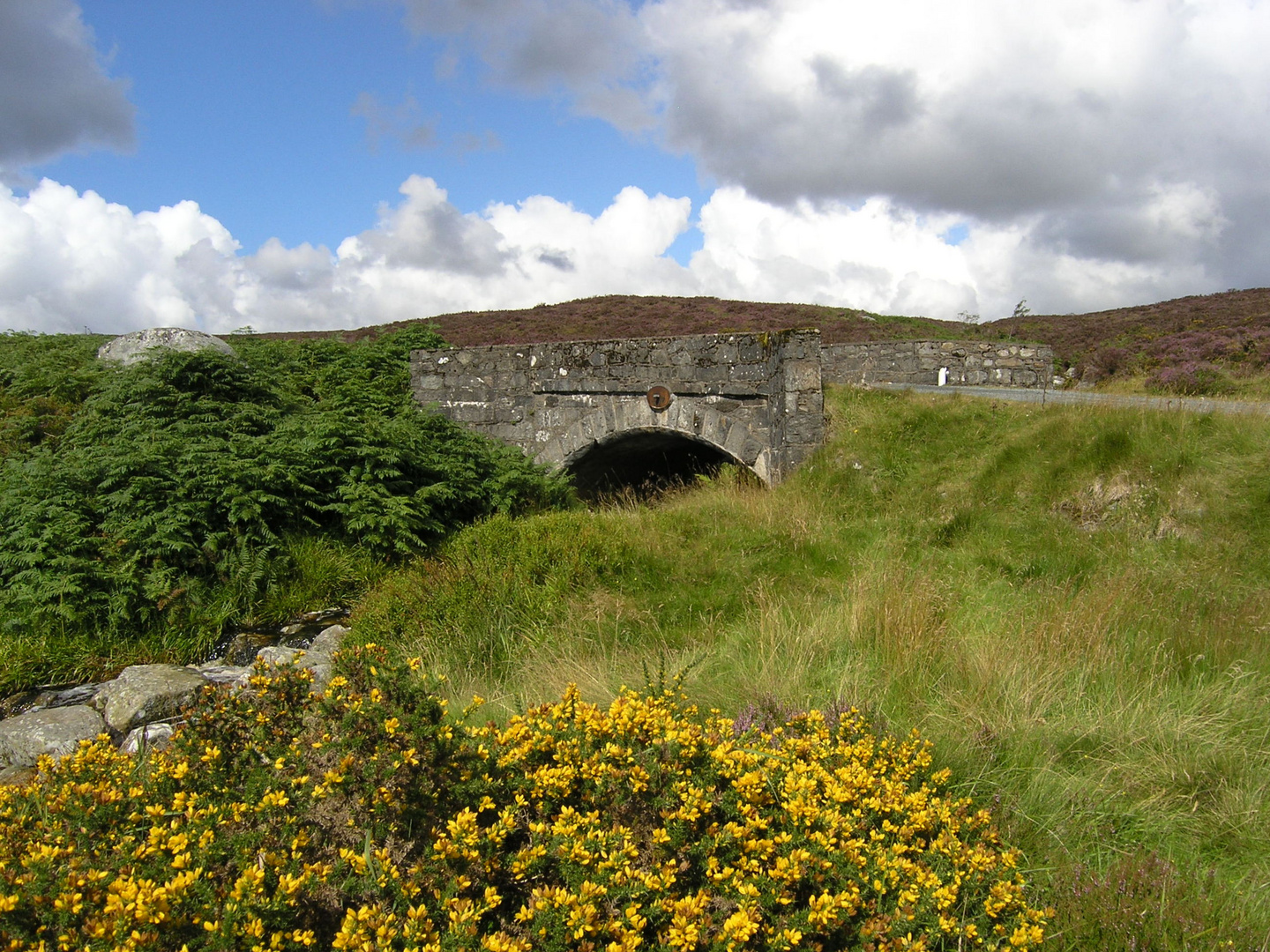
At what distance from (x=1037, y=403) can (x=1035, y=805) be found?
761 cm

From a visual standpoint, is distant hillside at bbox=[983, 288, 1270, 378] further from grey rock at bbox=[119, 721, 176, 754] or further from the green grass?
grey rock at bbox=[119, 721, 176, 754]

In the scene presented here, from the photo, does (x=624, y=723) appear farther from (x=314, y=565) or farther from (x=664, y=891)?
(x=314, y=565)

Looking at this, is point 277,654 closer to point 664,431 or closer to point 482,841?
point 482,841

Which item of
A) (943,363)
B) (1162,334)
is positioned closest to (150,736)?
(943,363)

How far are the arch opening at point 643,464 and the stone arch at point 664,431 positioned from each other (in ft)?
0.18

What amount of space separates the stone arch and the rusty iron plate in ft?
0.30

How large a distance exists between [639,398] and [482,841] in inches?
344

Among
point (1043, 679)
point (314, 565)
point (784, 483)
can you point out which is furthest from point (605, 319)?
point (1043, 679)

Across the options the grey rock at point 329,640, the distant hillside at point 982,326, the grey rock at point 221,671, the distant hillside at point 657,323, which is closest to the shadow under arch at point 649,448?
the grey rock at point 329,640

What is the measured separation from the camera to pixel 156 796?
93.8 inches

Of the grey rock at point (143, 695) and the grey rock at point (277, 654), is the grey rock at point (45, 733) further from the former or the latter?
the grey rock at point (277, 654)

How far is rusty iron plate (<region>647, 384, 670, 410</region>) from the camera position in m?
10.2

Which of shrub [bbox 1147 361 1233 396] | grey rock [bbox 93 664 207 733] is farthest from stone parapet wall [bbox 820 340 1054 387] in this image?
Answer: grey rock [bbox 93 664 207 733]

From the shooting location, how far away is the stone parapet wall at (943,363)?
47.4 feet
